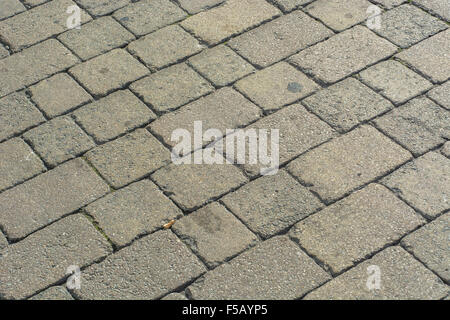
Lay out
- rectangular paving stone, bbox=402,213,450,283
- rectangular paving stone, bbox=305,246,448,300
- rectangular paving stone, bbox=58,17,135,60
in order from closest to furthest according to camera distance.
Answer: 1. rectangular paving stone, bbox=305,246,448,300
2. rectangular paving stone, bbox=402,213,450,283
3. rectangular paving stone, bbox=58,17,135,60

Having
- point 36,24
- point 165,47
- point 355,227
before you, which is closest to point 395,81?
point 355,227

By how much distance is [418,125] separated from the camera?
3.87 m

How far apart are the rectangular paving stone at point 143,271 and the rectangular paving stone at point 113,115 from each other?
2.80 feet

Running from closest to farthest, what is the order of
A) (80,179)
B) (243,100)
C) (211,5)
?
(80,179) → (243,100) → (211,5)

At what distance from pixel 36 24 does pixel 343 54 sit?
2.18m

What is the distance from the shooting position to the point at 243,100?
4078 mm

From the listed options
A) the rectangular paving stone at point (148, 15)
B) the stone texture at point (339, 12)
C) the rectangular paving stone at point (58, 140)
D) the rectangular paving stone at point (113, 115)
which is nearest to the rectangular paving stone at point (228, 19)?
the rectangular paving stone at point (148, 15)

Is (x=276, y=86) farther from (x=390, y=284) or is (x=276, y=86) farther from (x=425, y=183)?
(x=390, y=284)

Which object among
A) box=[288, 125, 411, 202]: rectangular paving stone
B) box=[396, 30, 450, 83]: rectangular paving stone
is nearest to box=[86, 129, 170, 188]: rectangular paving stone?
box=[288, 125, 411, 202]: rectangular paving stone

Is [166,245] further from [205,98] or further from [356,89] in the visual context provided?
[356,89]

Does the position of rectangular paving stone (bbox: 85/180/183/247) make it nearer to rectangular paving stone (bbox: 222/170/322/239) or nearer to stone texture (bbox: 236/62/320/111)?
rectangular paving stone (bbox: 222/170/322/239)

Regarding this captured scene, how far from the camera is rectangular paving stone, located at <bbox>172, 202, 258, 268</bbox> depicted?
328 cm
